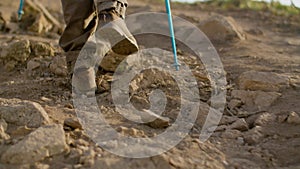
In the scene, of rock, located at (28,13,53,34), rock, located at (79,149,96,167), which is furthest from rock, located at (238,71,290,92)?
rock, located at (28,13,53,34)

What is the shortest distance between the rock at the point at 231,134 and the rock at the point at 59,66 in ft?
4.34

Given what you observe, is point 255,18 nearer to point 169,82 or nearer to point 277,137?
point 169,82

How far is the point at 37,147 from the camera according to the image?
1.97 meters

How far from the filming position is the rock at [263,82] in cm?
297

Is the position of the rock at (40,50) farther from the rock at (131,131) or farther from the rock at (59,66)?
the rock at (131,131)

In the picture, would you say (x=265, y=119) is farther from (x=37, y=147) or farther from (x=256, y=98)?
(x=37, y=147)

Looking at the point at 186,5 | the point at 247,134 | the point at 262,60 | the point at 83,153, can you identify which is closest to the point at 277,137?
the point at 247,134

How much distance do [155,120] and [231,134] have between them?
1.38 feet

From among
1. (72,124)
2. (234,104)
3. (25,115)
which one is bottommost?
(25,115)

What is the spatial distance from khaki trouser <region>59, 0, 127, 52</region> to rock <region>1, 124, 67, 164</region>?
86 centimetres

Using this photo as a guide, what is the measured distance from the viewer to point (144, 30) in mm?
4766

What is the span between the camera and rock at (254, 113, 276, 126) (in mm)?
2518

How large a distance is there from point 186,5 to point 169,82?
5.27 m

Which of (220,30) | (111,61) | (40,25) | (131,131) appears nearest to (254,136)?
(131,131)
